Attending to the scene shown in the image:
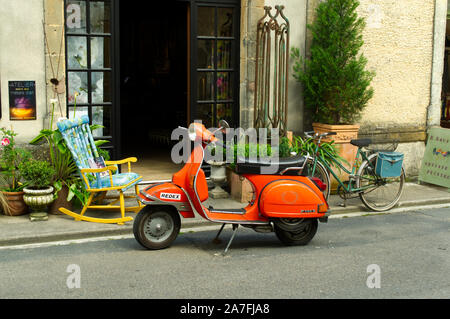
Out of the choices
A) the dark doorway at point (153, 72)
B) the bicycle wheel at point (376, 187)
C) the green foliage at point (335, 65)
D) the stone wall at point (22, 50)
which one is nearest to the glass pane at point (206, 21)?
the green foliage at point (335, 65)

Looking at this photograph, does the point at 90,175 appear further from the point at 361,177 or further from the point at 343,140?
the point at 343,140

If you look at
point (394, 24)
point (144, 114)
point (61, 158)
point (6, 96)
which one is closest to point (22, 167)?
point (61, 158)

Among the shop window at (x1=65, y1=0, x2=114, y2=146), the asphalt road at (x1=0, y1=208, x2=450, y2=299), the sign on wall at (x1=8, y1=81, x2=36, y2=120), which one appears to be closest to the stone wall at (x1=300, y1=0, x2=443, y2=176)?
the asphalt road at (x1=0, y1=208, x2=450, y2=299)

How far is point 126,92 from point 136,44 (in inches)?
54.0

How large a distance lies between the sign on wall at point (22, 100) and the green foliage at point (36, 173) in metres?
0.87

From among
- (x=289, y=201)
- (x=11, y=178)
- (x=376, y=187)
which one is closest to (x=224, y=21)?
(x=376, y=187)

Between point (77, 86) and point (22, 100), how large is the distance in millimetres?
804

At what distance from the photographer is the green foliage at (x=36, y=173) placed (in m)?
7.64

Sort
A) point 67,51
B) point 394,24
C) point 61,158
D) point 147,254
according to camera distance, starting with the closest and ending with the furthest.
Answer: point 147,254
point 61,158
point 67,51
point 394,24

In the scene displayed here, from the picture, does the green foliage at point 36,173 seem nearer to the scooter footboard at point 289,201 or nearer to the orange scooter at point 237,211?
the orange scooter at point 237,211

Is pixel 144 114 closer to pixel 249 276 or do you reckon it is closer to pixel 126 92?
pixel 126 92

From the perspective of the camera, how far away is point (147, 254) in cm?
652

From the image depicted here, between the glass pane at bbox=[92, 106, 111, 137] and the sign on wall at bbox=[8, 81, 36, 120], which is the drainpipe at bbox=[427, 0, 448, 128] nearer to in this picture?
the glass pane at bbox=[92, 106, 111, 137]

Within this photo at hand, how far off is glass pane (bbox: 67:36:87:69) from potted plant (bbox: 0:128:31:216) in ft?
4.40
